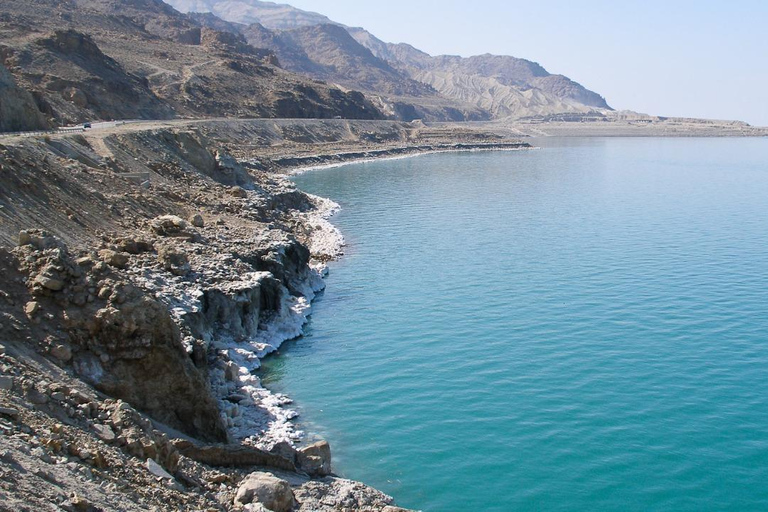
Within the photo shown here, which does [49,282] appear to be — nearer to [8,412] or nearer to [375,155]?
[8,412]

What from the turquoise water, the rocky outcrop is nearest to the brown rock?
the turquoise water

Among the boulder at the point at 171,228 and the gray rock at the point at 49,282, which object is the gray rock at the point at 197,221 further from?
the gray rock at the point at 49,282

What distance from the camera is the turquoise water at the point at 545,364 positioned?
1856 cm

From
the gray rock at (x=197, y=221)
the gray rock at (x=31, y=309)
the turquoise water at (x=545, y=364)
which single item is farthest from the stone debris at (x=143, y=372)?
the gray rock at (x=197, y=221)

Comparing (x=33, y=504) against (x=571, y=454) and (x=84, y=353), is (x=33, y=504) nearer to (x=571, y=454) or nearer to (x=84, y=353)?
(x=84, y=353)

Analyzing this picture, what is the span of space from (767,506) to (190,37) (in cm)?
16493

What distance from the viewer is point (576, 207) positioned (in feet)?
208

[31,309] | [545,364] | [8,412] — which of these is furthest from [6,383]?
[545,364]

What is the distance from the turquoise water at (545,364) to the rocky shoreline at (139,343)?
1887 mm

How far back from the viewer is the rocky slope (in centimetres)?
7431

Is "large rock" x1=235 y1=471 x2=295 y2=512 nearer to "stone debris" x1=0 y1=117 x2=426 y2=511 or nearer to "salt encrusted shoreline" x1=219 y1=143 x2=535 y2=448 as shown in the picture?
"stone debris" x1=0 y1=117 x2=426 y2=511

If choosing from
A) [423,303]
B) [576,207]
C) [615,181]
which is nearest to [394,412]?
[423,303]

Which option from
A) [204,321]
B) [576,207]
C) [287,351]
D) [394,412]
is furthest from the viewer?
Result: [576,207]

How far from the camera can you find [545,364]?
25.7 metres
